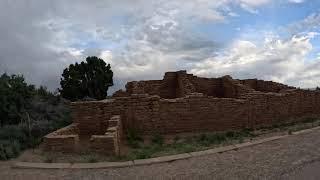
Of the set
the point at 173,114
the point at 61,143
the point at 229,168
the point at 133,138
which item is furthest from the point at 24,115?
the point at 229,168

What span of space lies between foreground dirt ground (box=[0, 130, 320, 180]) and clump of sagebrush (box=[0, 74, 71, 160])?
3.38 meters

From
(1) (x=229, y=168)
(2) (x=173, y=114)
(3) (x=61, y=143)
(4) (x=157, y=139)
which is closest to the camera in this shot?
(1) (x=229, y=168)

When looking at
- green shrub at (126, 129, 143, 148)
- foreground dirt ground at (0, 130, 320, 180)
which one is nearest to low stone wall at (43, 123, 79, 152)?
foreground dirt ground at (0, 130, 320, 180)

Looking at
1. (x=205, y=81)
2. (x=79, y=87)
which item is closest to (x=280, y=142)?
(x=205, y=81)

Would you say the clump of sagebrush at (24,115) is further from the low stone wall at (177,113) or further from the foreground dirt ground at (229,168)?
the foreground dirt ground at (229,168)

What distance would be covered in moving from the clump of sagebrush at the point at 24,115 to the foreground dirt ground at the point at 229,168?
11.1ft

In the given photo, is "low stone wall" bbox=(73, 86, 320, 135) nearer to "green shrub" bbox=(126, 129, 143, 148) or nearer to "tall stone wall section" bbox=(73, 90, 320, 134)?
"tall stone wall section" bbox=(73, 90, 320, 134)

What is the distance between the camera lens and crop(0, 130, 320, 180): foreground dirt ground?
28.1 feet

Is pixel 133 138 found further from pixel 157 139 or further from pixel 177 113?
pixel 177 113

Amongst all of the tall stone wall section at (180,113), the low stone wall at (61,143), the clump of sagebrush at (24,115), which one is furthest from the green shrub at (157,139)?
the clump of sagebrush at (24,115)

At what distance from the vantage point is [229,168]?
9.04m

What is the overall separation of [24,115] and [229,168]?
10.8 m

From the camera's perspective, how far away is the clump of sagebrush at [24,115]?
13.7 m

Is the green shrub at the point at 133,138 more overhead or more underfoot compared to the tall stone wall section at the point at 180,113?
more underfoot
